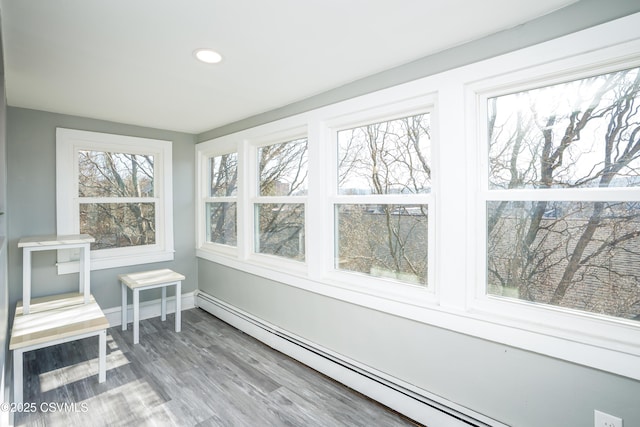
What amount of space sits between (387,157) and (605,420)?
68.6 inches

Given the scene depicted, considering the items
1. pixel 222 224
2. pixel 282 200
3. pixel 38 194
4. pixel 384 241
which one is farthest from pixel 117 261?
pixel 384 241

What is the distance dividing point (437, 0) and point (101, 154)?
3.59 m

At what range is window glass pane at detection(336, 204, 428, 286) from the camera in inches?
82.0

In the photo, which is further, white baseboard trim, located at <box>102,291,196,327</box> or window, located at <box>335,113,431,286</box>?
white baseboard trim, located at <box>102,291,196,327</box>

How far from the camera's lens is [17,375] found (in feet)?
6.83

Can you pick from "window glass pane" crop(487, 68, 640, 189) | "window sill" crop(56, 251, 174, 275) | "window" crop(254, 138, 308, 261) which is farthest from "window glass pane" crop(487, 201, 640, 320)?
"window sill" crop(56, 251, 174, 275)

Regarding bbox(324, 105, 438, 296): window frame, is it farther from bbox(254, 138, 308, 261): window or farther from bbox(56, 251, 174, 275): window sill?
bbox(56, 251, 174, 275): window sill

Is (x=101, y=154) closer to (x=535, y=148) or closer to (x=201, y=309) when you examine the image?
(x=201, y=309)

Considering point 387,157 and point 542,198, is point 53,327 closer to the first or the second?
point 387,157

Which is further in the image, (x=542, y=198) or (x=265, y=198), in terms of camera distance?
(x=265, y=198)

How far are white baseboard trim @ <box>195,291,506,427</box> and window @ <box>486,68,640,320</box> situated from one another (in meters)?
0.73

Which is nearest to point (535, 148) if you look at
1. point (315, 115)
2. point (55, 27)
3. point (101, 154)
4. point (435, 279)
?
point (435, 279)

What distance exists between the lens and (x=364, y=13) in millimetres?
1489

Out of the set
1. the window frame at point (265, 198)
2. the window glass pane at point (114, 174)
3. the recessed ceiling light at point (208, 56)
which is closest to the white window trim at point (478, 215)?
Result: the window frame at point (265, 198)
